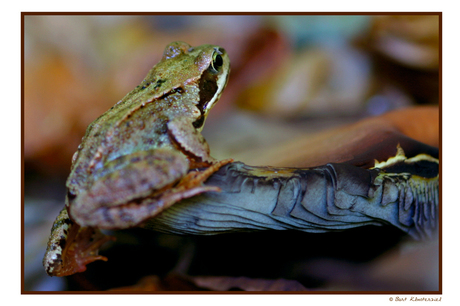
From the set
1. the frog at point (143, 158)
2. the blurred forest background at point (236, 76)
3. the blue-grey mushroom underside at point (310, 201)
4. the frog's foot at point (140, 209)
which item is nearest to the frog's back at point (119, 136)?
the frog at point (143, 158)

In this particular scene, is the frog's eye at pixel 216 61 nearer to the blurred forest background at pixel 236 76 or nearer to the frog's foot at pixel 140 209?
the blurred forest background at pixel 236 76

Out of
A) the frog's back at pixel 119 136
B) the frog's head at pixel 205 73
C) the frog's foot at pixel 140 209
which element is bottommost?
the frog's foot at pixel 140 209

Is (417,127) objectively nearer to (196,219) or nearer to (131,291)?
(196,219)

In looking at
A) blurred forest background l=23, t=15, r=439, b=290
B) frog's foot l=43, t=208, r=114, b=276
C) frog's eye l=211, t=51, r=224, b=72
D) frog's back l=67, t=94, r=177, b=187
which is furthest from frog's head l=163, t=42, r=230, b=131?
frog's foot l=43, t=208, r=114, b=276

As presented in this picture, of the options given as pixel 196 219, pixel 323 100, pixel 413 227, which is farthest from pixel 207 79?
pixel 323 100

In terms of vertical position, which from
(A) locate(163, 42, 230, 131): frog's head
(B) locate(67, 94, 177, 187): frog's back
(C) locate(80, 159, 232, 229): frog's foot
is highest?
(A) locate(163, 42, 230, 131): frog's head

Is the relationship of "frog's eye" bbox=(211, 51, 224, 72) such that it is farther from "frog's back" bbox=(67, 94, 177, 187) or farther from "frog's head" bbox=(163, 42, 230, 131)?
"frog's back" bbox=(67, 94, 177, 187)
